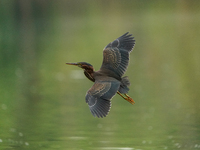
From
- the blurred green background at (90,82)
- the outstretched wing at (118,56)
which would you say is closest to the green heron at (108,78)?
the outstretched wing at (118,56)

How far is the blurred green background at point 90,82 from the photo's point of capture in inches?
528

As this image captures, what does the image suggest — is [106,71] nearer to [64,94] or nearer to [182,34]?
[64,94]

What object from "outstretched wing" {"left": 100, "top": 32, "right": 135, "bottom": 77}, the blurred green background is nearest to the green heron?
"outstretched wing" {"left": 100, "top": 32, "right": 135, "bottom": 77}

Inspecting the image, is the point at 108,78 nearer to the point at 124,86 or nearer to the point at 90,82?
the point at 124,86

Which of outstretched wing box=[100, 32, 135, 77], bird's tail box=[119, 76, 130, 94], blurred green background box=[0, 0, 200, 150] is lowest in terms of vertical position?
blurred green background box=[0, 0, 200, 150]

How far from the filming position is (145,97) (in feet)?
63.2

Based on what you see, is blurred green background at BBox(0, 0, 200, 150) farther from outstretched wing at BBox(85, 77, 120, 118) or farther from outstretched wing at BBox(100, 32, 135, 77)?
Result: outstretched wing at BBox(85, 77, 120, 118)

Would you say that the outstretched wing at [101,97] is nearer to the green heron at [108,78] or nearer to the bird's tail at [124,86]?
the green heron at [108,78]

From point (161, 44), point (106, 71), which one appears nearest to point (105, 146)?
point (106, 71)

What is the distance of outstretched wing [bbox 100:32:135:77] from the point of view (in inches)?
359

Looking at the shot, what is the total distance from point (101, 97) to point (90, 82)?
13881 mm

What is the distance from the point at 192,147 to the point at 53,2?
4623 centimetres

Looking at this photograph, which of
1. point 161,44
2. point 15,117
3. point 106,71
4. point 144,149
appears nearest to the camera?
point 106,71

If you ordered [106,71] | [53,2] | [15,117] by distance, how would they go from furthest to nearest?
[53,2], [15,117], [106,71]
